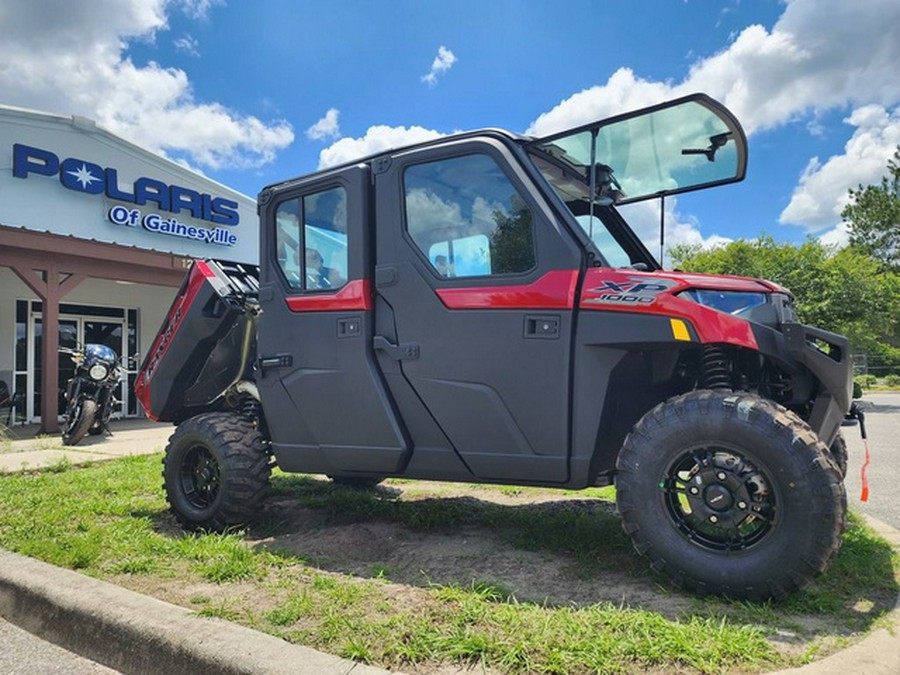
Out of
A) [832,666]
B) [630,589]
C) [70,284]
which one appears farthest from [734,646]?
[70,284]

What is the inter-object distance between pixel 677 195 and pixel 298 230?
258 cm

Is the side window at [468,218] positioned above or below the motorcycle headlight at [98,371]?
above

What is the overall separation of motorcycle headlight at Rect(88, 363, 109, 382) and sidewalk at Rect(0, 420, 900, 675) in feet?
24.4

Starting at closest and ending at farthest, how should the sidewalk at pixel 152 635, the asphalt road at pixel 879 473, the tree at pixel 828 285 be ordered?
the sidewalk at pixel 152 635 → the asphalt road at pixel 879 473 → the tree at pixel 828 285

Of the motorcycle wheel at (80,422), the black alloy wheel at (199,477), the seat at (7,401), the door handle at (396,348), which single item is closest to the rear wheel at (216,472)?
the black alloy wheel at (199,477)

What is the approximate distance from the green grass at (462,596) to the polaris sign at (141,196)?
951 cm

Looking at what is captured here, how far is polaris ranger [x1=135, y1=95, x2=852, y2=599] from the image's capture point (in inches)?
116

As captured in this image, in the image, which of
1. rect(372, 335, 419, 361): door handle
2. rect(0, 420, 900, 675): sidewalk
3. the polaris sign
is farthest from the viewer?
the polaris sign

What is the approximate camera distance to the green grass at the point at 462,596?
96.0 inches

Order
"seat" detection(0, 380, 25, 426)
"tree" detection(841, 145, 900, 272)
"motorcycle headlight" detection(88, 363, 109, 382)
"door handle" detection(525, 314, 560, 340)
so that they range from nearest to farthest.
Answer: "door handle" detection(525, 314, 560, 340) < "motorcycle headlight" detection(88, 363, 109, 382) < "seat" detection(0, 380, 25, 426) < "tree" detection(841, 145, 900, 272)

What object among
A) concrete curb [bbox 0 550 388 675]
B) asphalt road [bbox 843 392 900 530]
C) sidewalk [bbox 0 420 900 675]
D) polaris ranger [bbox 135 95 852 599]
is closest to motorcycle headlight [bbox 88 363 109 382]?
polaris ranger [bbox 135 95 852 599]

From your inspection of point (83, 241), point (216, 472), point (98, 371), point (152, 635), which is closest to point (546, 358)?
point (152, 635)

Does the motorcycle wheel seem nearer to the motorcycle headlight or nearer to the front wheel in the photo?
the motorcycle headlight

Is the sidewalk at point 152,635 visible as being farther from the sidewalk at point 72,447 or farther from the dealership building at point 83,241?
the dealership building at point 83,241
